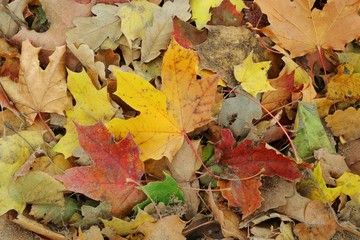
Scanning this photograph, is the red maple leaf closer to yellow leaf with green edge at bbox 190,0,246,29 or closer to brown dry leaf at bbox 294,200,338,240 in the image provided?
brown dry leaf at bbox 294,200,338,240

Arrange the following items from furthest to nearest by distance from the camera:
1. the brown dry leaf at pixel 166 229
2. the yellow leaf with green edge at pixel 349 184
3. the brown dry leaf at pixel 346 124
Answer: the brown dry leaf at pixel 346 124, the yellow leaf with green edge at pixel 349 184, the brown dry leaf at pixel 166 229

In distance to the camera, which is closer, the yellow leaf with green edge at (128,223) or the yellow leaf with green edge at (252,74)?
the yellow leaf with green edge at (128,223)

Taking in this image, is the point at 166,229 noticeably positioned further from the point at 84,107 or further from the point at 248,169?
the point at 84,107

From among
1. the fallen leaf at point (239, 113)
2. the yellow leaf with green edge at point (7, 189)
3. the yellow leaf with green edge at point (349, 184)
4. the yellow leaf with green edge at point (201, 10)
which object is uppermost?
the yellow leaf with green edge at point (201, 10)

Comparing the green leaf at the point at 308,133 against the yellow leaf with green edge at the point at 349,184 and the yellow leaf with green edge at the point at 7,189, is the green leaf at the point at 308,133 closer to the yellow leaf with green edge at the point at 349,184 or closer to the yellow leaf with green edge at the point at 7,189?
the yellow leaf with green edge at the point at 349,184

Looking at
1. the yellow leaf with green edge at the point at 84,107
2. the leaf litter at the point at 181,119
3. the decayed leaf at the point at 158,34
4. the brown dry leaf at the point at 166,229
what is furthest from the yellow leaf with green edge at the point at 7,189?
the decayed leaf at the point at 158,34

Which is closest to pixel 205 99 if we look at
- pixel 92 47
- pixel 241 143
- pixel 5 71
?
pixel 241 143

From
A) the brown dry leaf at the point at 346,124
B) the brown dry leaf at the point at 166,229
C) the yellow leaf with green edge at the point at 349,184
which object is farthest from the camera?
the brown dry leaf at the point at 346,124

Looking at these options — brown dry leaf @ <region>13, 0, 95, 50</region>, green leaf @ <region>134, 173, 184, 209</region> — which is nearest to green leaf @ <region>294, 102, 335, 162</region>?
green leaf @ <region>134, 173, 184, 209</region>
